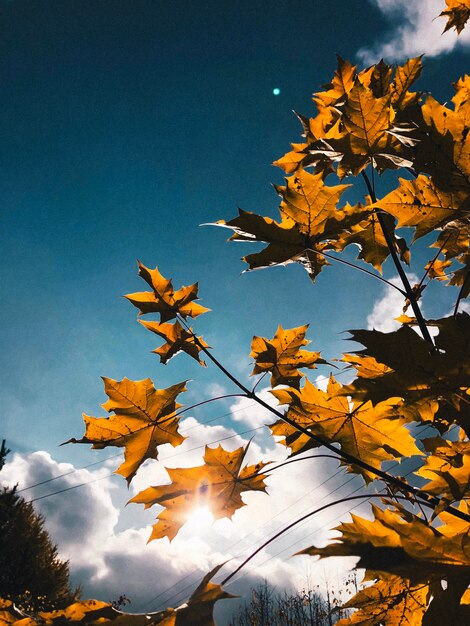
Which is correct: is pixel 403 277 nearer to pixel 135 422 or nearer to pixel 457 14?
pixel 135 422

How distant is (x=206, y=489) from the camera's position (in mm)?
1318

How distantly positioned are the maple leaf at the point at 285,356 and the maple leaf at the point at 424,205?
63 centimetres

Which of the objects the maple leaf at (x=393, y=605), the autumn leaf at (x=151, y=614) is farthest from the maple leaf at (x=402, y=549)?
the maple leaf at (x=393, y=605)

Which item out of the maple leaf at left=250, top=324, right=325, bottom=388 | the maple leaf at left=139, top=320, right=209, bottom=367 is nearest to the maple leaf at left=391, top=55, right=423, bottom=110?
the maple leaf at left=250, top=324, right=325, bottom=388

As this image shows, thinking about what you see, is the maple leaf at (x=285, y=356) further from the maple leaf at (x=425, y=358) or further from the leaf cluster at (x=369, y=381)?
the maple leaf at (x=425, y=358)

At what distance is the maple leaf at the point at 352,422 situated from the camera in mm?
1171

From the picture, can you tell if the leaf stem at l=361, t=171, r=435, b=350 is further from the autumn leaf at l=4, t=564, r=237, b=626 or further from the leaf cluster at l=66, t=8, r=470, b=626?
the autumn leaf at l=4, t=564, r=237, b=626

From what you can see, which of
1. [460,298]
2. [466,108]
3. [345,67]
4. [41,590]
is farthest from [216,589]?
[41,590]

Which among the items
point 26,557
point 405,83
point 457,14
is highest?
point 457,14

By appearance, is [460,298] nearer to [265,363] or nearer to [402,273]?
[402,273]

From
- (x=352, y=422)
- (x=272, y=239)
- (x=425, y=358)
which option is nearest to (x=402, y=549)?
(x=425, y=358)

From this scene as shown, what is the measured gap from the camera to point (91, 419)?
4.16ft

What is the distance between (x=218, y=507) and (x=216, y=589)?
632 millimetres

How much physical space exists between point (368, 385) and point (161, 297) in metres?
0.75
